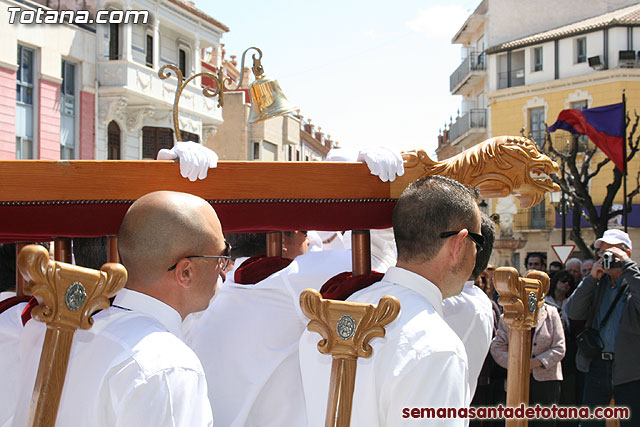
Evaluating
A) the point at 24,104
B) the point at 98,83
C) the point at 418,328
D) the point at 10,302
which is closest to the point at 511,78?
the point at 98,83

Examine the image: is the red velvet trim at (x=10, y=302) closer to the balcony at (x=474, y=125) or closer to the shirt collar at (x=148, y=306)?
the shirt collar at (x=148, y=306)

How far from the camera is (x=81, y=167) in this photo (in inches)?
112

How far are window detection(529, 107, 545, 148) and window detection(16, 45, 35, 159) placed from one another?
65.3 feet

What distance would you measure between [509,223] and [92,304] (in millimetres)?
29895

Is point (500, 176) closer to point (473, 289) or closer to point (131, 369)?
point (473, 289)

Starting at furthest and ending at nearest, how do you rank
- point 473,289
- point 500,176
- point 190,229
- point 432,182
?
point 473,289 → point 500,176 → point 432,182 → point 190,229

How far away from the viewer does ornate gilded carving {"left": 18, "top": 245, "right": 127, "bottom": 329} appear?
1.98m

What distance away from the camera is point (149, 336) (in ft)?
6.61

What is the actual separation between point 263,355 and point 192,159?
90 centimetres

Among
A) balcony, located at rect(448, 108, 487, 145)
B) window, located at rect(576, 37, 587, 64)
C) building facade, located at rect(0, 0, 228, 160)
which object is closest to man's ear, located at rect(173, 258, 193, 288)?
building facade, located at rect(0, 0, 228, 160)

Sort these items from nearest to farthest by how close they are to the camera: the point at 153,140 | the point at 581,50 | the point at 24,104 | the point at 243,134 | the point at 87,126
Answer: the point at 24,104 < the point at 87,126 < the point at 153,140 < the point at 243,134 < the point at 581,50

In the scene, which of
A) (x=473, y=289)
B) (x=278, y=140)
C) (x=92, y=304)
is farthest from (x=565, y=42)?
(x=92, y=304)

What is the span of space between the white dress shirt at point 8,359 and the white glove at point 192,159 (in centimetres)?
82

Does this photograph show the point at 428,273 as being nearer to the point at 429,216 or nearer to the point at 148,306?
the point at 429,216
